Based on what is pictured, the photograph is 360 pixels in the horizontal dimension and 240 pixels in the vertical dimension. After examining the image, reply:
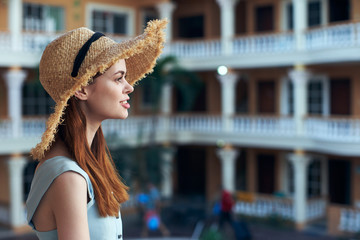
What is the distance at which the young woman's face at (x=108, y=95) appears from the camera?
6.64 feet

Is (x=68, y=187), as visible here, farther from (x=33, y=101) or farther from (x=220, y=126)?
(x=220, y=126)

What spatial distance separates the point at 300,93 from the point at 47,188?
15.5 metres

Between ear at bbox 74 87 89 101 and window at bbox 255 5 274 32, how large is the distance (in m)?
17.8

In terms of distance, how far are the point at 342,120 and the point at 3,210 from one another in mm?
10435

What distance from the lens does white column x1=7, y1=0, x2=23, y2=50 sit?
15.8 meters

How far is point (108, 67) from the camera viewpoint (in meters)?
2.01

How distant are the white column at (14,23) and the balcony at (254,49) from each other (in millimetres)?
34

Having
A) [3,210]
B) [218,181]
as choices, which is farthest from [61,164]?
[218,181]

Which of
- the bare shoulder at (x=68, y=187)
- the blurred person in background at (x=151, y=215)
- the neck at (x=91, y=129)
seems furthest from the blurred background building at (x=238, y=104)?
the bare shoulder at (x=68, y=187)

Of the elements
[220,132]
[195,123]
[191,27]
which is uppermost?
[191,27]

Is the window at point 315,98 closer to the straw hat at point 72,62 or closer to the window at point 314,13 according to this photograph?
the window at point 314,13

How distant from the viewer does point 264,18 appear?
63.6 ft

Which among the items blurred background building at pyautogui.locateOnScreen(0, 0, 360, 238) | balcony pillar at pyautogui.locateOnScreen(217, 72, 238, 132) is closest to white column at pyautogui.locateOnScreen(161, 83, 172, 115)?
blurred background building at pyautogui.locateOnScreen(0, 0, 360, 238)

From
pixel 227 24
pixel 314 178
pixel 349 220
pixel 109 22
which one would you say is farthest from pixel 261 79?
pixel 349 220
